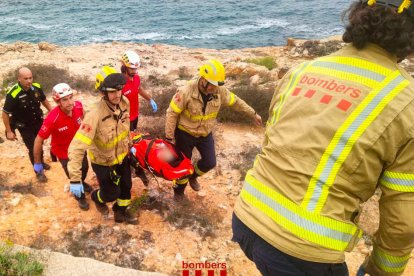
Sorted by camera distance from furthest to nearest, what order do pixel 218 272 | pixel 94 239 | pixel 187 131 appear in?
1. pixel 187 131
2. pixel 94 239
3. pixel 218 272

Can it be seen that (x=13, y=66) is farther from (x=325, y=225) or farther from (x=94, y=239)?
(x=325, y=225)

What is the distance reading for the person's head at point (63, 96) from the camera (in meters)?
4.83

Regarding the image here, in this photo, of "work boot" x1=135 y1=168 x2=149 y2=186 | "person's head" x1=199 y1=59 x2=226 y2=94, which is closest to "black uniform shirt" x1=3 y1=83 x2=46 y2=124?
"work boot" x1=135 y1=168 x2=149 y2=186

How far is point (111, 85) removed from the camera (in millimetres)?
3955

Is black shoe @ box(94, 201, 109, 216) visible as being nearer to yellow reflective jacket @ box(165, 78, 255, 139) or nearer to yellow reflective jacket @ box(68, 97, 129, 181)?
yellow reflective jacket @ box(68, 97, 129, 181)

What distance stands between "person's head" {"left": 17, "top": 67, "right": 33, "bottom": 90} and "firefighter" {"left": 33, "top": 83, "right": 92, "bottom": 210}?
702 millimetres

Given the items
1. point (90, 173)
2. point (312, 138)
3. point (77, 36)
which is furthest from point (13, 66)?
point (77, 36)

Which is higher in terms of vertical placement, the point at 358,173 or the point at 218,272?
the point at 358,173

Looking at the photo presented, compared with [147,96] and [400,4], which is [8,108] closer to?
[147,96]

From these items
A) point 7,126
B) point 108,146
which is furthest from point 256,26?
point 108,146

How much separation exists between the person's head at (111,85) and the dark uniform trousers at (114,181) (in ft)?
2.92

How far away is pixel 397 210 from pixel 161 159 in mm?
3371

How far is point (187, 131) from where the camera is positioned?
511 cm

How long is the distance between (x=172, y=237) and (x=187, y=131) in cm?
139
